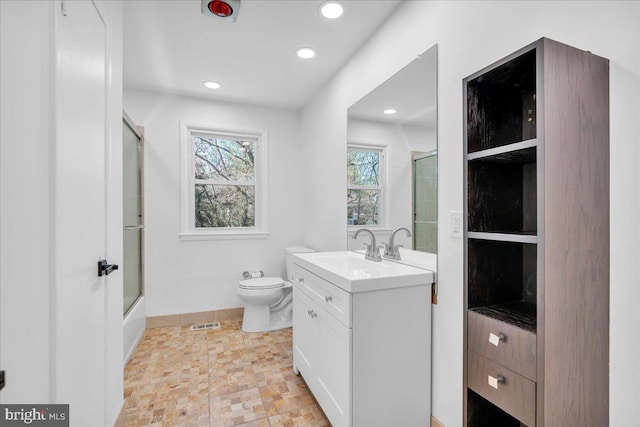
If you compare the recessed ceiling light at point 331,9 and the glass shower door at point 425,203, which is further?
the recessed ceiling light at point 331,9

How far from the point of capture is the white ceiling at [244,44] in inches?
75.5

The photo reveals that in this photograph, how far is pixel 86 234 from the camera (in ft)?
4.03

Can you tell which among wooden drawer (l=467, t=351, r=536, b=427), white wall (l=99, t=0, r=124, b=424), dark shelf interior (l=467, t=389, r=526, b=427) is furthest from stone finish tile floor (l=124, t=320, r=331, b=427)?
wooden drawer (l=467, t=351, r=536, b=427)

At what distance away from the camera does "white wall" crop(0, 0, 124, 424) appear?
A: 797 mm

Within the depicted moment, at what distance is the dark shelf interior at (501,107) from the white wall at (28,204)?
4.63 ft

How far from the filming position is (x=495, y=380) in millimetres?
1101

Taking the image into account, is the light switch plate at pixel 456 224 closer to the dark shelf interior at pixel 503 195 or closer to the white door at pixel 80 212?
the dark shelf interior at pixel 503 195

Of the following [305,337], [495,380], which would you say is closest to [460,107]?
[495,380]

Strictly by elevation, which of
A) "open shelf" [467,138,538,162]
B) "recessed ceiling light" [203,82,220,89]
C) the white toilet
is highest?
"recessed ceiling light" [203,82,220,89]

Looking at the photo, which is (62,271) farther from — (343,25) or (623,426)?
(343,25)

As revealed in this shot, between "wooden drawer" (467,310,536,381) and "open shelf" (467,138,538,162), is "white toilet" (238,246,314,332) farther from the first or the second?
"open shelf" (467,138,538,162)

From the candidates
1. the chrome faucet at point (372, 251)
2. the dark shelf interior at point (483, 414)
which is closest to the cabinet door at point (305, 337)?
the chrome faucet at point (372, 251)

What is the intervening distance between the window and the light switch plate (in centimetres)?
71

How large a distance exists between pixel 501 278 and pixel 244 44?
7.39 ft
